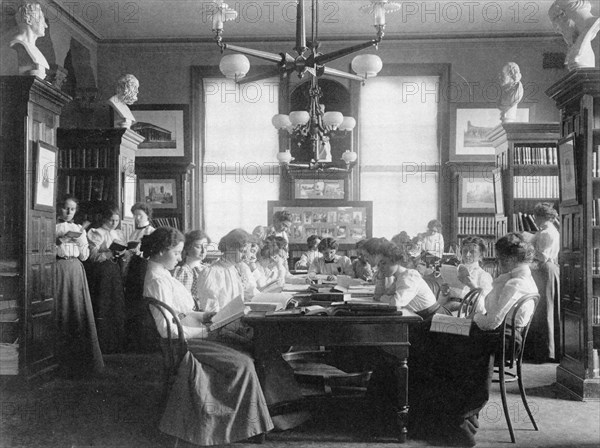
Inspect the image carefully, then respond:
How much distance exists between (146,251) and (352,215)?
6082 mm

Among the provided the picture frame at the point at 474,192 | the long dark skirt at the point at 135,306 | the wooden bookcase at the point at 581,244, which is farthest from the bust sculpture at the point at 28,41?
the picture frame at the point at 474,192

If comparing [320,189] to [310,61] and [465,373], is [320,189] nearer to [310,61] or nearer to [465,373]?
[310,61]

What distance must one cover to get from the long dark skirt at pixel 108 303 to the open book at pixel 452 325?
333cm

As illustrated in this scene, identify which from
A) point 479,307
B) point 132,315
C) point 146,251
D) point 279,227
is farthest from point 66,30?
point 479,307

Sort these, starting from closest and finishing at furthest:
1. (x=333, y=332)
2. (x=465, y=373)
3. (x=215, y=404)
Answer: (x=215, y=404)
(x=333, y=332)
(x=465, y=373)

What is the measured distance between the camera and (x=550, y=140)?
6297mm

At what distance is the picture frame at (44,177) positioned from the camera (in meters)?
4.31

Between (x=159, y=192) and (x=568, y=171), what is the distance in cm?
623

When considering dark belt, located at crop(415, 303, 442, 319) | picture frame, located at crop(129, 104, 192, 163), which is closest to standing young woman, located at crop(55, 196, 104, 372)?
dark belt, located at crop(415, 303, 442, 319)

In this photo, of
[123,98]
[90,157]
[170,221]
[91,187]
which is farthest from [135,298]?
[170,221]

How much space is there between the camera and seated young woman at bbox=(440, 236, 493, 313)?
456 cm

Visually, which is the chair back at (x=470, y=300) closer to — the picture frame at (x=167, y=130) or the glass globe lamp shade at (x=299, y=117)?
the glass globe lamp shade at (x=299, y=117)

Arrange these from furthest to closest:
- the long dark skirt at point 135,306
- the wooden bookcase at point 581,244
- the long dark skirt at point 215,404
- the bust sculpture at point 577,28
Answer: the long dark skirt at point 135,306, the bust sculpture at point 577,28, the wooden bookcase at point 581,244, the long dark skirt at point 215,404

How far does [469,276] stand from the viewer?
15.0 feet
